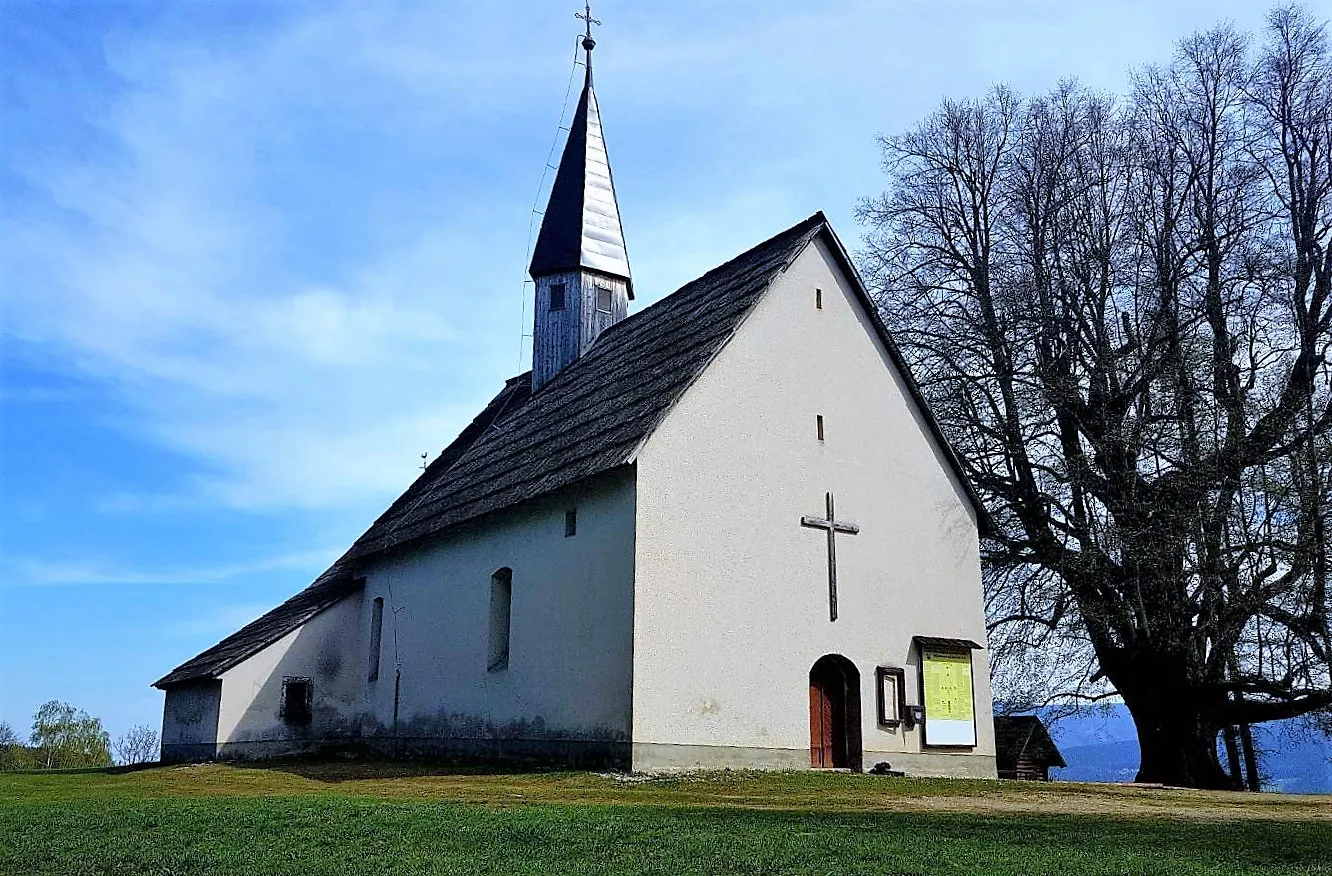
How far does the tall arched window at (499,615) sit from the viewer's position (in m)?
20.6

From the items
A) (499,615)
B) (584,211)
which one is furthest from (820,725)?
(584,211)

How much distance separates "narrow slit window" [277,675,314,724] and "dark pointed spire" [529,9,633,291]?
38.5 feet

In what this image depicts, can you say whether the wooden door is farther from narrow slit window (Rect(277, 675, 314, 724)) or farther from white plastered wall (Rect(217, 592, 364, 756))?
narrow slit window (Rect(277, 675, 314, 724))

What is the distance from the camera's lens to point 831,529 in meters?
18.9

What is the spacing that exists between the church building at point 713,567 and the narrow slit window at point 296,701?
0.80 meters

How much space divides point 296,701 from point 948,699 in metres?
14.4

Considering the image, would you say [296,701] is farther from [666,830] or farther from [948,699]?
[666,830]

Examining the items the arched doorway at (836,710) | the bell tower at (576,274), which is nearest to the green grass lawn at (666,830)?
the arched doorway at (836,710)

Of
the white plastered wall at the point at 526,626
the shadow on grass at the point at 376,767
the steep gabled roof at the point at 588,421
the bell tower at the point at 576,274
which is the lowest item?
the shadow on grass at the point at 376,767

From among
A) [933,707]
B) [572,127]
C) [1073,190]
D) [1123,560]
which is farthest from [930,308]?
[572,127]

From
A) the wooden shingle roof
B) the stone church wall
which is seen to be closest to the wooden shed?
the wooden shingle roof

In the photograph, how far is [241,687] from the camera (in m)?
25.4

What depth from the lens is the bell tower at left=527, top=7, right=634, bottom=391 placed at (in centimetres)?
3003

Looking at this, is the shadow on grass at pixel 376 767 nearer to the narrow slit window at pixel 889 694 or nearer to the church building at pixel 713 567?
the church building at pixel 713 567
